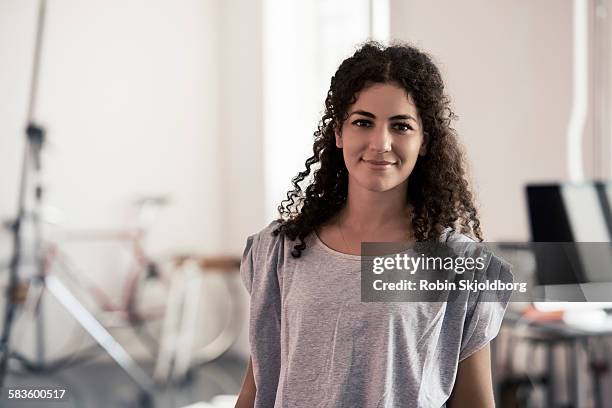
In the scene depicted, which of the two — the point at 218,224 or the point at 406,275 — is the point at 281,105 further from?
the point at 406,275

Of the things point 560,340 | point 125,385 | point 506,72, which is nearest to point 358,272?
point 560,340

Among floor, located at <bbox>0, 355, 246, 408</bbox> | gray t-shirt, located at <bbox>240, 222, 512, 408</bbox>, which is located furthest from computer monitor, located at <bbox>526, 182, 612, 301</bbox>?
floor, located at <bbox>0, 355, 246, 408</bbox>

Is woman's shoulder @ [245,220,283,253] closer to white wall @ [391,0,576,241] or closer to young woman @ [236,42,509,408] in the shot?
young woman @ [236,42,509,408]

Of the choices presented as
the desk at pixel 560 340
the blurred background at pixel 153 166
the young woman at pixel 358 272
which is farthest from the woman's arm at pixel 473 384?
the blurred background at pixel 153 166

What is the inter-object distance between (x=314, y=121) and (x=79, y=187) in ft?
3.44

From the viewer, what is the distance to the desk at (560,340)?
5.74 feet

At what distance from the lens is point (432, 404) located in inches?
30.2

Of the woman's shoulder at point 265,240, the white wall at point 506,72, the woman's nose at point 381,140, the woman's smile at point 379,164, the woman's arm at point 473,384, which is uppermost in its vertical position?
the white wall at point 506,72

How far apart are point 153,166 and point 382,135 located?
285cm

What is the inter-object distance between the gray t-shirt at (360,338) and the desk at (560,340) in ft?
3.43

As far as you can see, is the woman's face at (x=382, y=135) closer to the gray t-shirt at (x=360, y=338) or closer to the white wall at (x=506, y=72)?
the gray t-shirt at (x=360, y=338)

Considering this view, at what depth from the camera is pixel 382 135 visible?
2.52 feet

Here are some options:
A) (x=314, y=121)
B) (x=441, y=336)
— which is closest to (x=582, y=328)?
(x=441, y=336)

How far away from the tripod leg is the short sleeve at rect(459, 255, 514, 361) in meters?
2.26
